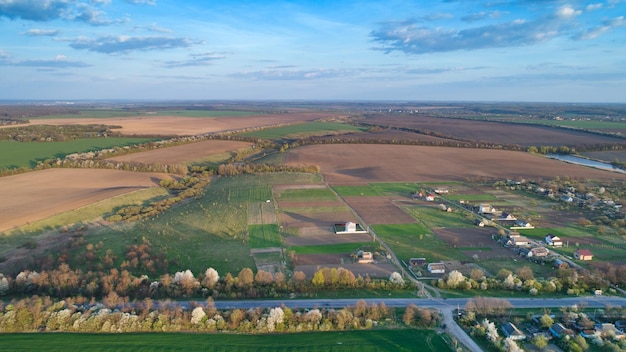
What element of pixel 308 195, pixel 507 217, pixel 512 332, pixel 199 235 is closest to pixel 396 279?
pixel 512 332

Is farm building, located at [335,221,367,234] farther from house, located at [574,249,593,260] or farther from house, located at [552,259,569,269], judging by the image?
house, located at [574,249,593,260]

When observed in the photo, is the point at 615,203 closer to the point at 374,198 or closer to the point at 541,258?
the point at 541,258

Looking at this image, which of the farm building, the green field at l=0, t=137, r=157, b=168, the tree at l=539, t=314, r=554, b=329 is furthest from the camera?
the green field at l=0, t=137, r=157, b=168

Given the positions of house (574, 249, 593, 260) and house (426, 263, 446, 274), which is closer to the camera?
house (426, 263, 446, 274)

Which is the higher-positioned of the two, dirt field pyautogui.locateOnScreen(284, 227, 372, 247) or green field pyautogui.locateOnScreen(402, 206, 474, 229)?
green field pyautogui.locateOnScreen(402, 206, 474, 229)

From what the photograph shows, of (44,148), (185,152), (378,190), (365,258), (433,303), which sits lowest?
(433,303)

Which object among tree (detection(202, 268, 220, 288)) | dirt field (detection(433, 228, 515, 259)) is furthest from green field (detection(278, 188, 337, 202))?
tree (detection(202, 268, 220, 288))

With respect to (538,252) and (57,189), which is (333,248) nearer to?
(538,252)
